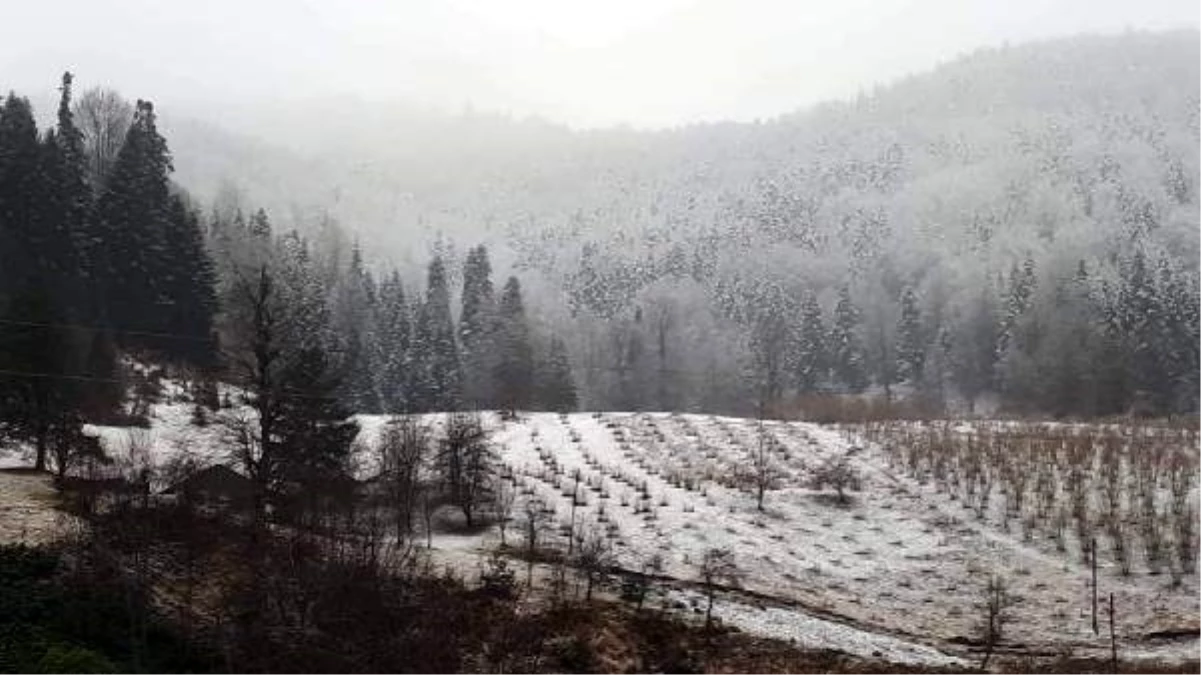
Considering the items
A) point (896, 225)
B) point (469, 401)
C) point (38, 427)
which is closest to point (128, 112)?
point (469, 401)

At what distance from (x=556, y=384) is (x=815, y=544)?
158 feet

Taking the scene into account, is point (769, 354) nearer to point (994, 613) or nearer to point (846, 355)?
point (846, 355)

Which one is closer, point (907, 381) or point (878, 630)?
point (878, 630)

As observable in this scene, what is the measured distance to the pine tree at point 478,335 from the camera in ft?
271

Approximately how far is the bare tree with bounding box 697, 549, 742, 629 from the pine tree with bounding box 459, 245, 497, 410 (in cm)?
4195

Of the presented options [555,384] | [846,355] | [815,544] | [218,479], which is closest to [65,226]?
[218,479]

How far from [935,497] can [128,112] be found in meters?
83.5

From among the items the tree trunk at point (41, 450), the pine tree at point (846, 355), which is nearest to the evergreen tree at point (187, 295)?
the tree trunk at point (41, 450)

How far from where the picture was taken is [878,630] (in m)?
30.0

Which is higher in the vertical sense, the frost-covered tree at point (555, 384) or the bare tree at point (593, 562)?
the frost-covered tree at point (555, 384)

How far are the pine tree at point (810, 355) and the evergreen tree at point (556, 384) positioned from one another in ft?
88.1

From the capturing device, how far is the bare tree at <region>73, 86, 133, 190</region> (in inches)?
3469

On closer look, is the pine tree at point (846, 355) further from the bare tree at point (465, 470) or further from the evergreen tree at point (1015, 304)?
the bare tree at point (465, 470)

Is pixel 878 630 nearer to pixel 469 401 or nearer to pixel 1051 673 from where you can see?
pixel 1051 673
